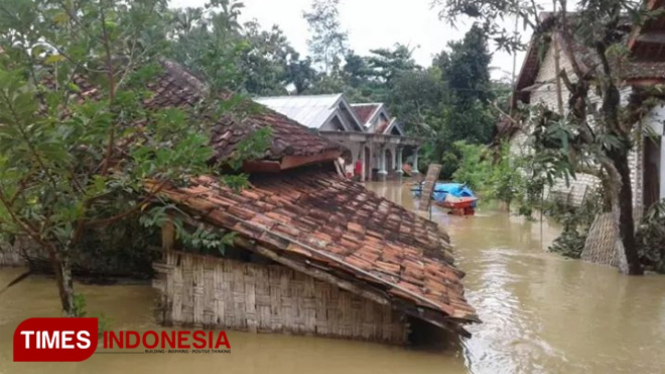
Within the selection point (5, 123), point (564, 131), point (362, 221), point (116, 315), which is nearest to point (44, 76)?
point (5, 123)

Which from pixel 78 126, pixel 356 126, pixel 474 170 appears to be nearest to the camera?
pixel 78 126

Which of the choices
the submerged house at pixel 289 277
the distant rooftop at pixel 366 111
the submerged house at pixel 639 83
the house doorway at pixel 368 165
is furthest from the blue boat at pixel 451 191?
the distant rooftop at pixel 366 111

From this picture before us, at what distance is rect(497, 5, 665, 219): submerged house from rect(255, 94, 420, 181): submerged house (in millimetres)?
7905

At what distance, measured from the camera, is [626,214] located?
9203 millimetres

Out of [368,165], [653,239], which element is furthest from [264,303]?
[368,165]

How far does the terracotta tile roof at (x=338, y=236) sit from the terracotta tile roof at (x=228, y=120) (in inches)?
18.8

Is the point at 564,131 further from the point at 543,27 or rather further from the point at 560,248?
the point at 560,248

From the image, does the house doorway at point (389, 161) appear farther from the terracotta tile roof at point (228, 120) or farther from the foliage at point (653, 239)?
the terracotta tile roof at point (228, 120)

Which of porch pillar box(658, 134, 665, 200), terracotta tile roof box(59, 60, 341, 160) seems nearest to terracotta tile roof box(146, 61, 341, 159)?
terracotta tile roof box(59, 60, 341, 160)

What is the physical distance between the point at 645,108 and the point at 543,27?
1.97 metres

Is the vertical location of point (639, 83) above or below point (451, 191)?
above

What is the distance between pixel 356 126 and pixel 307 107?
11.9 feet

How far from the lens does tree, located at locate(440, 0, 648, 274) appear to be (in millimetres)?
8016

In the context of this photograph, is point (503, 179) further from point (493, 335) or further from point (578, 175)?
point (493, 335)
